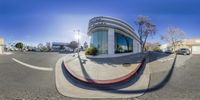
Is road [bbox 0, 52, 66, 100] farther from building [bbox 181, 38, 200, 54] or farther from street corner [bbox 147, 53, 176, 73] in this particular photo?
building [bbox 181, 38, 200, 54]

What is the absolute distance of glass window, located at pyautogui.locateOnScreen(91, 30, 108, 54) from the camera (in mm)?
28250

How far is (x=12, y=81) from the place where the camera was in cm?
941

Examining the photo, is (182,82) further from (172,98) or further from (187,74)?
(172,98)

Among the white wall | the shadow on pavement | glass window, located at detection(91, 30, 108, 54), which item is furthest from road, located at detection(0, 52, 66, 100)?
glass window, located at detection(91, 30, 108, 54)

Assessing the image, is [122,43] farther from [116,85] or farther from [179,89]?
[179,89]

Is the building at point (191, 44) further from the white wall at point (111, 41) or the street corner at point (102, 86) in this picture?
the street corner at point (102, 86)

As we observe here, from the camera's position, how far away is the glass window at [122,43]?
29.5 metres

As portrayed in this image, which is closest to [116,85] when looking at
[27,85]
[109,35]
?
[27,85]

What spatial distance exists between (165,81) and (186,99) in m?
2.60

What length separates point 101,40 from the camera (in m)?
29.3

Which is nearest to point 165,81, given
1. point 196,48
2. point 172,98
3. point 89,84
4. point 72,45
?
point 172,98

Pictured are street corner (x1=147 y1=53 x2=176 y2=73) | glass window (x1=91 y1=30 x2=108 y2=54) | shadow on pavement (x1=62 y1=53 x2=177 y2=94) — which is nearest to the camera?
shadow on pavement (x1=62 y1=53 x2=177 y2=94)

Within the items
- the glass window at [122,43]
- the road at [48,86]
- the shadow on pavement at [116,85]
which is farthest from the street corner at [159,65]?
the glass window at [122,43]

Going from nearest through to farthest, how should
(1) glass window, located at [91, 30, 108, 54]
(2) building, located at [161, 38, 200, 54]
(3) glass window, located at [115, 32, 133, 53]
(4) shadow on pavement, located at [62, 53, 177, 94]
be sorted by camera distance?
(4) shadow on pavement, located at [62, 53, 177, 94] < (1) glass window, located at [91, 30, 108, 54] < (3) glass window, located at [115, 32, 133, 53] < (2) building, located at [161, 38, 200, 54]
